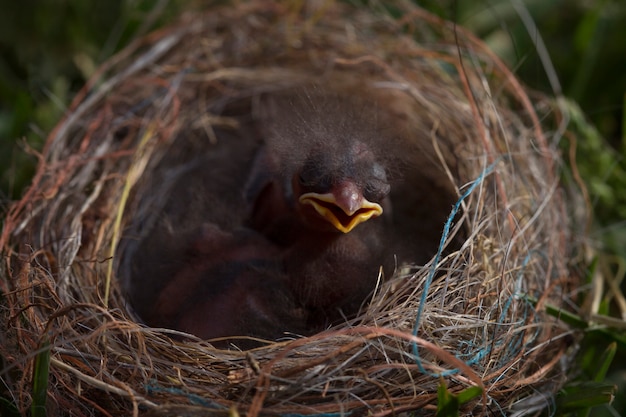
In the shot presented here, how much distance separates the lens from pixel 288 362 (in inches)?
52.4

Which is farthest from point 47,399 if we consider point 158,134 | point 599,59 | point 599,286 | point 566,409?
point 599,59

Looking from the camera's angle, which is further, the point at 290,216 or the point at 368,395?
the point at 290,216

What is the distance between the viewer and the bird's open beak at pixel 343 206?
1403 millimetres

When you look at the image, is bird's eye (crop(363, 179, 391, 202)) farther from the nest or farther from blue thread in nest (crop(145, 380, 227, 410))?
blue thread in nest (crop(145, 380, 227, 410))

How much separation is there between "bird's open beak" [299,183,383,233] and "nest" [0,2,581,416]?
0.50 feet

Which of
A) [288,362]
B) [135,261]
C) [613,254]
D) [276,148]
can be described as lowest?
[613,254]

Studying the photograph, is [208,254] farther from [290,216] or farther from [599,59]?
[599,59]

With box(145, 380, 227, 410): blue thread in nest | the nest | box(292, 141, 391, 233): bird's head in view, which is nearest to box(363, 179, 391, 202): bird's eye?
box(292, 141, 391, 233): bird's head

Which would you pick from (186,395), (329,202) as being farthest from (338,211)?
(186,395)

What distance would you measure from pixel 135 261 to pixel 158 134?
388mm

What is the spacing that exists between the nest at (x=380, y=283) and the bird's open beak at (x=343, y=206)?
0.50 feet

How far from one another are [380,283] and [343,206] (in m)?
0.30

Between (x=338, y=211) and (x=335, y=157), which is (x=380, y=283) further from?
(x=335, y=157)

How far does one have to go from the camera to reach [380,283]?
1.63 meters
